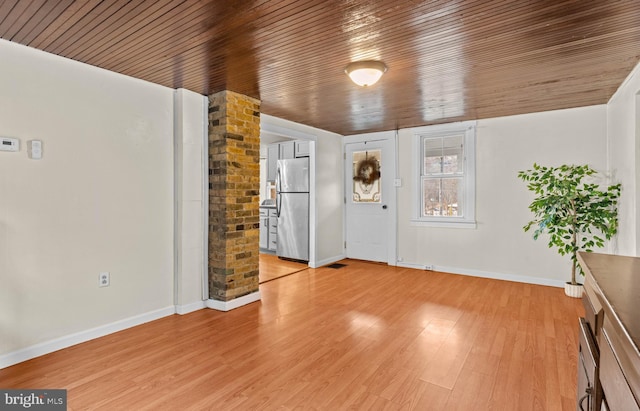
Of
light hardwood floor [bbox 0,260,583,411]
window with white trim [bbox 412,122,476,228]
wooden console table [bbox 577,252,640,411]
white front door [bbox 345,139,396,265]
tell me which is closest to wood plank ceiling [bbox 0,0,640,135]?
window with white trim [bbox 412,122,476,228]

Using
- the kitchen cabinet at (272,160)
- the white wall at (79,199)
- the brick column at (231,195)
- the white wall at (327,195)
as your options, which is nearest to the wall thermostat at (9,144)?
the white wall at (79,199)

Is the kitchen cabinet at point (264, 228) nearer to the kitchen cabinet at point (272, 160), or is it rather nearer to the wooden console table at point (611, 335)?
the kitchen cabinet at point (272, 160)

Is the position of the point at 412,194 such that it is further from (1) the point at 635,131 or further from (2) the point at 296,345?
(2) the point at 296,345

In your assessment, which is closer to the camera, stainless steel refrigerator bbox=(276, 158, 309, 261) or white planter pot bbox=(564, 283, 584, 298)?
white planter pot bbox=(564, 283, 584, 298)

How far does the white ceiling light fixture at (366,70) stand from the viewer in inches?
104

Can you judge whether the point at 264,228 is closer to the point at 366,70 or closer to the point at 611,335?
the point at 366,70

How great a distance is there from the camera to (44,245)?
247cm

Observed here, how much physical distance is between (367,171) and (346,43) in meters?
3.56

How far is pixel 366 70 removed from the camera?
2.66m

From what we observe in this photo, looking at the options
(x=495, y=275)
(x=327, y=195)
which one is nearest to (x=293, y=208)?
(x=327, y=195)

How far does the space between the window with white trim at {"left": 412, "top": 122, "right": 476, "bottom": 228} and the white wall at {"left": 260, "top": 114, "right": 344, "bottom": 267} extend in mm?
1316

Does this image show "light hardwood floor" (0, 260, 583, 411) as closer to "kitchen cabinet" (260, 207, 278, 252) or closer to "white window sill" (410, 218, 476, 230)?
"white window sill" (410, 218, 476, 230)

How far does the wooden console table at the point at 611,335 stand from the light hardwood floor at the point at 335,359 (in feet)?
3.10

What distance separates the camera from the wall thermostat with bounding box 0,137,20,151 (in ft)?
7.47
